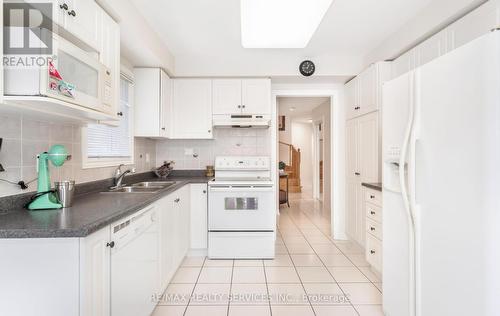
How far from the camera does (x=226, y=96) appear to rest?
3.27 m

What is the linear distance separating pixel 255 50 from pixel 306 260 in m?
2.47

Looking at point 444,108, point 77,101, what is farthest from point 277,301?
point 77,101

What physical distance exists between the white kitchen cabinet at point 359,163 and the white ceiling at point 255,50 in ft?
2.47

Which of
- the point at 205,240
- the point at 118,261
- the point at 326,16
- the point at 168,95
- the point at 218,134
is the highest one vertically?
the point at 326,16

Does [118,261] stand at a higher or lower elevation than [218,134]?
lower

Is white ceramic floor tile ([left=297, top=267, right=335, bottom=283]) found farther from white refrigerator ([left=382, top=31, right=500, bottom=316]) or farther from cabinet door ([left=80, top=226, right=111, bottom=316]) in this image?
cabinet door ([left=80, top=226, right=111, bottom=316])

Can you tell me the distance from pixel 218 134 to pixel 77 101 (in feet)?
7.45

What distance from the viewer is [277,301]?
2.05m

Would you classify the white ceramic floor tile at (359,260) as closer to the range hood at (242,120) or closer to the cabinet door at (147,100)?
the range hood at (242,120)

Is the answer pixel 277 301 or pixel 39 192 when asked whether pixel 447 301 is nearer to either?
pixel 277 301

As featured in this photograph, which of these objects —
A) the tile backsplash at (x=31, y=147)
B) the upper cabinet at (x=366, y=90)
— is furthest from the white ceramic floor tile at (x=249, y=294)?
the upper cabinet at (x=366, y=90)

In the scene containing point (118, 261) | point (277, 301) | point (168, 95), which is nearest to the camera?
point (118, 261)

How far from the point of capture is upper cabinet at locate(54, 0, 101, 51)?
1.29m

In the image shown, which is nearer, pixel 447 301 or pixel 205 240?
pixel 447 301
